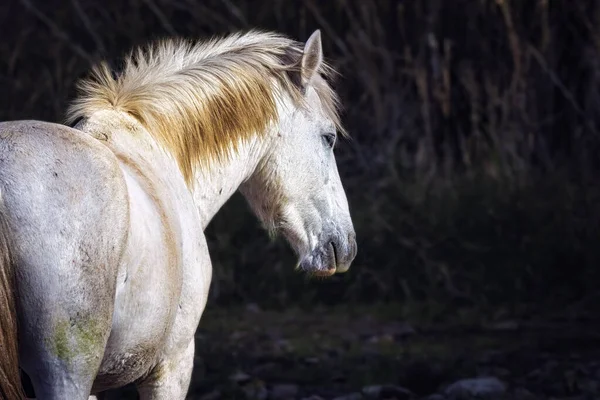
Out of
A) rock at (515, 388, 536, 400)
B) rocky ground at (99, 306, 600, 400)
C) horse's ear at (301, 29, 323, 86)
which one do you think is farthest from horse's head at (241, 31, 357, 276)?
rock at (515, 388, 536, 400)

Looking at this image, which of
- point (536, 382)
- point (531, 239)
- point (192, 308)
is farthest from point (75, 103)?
point (531, 239)

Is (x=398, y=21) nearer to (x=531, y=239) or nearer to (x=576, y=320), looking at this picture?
(x=531, y=239)

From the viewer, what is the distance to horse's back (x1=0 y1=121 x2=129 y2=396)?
236 cm

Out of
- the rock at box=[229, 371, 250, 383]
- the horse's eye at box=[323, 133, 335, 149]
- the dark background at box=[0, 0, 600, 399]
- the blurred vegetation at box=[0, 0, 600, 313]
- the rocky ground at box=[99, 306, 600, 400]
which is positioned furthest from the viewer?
the blurred vegetation at box=[0, 0, 600, 313]

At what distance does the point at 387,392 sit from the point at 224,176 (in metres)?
2.69

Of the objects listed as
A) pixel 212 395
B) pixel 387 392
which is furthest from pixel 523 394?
pixel 212 395

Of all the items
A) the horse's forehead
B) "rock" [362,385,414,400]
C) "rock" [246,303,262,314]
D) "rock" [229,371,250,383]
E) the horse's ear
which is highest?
the horse's ear

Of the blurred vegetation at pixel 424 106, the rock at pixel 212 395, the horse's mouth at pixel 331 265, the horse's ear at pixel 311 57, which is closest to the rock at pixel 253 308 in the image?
the blurred vegetation at pixel 424 106

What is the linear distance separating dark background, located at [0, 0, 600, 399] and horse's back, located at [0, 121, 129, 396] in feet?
11.3

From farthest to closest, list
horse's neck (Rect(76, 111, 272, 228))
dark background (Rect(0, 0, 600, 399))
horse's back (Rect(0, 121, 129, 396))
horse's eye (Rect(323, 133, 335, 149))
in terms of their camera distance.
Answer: dark background (Rect(0, 0, 600, 399)) → horse's eye (Rect(323, 133, 335, 149)) → horse's neck (Rect(76, 111, 272, 228)) → horse's back (Rect(0, 121, 129, 396))

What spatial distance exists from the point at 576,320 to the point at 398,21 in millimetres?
3667

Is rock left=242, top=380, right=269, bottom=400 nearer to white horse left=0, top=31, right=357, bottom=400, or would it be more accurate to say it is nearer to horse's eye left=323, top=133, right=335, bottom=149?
white horse left=0, top=31, right=357, bottom=400

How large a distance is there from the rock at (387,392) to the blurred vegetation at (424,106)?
6.48ft

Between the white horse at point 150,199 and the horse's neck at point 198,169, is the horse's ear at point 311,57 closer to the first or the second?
the white horse at point 150,199
